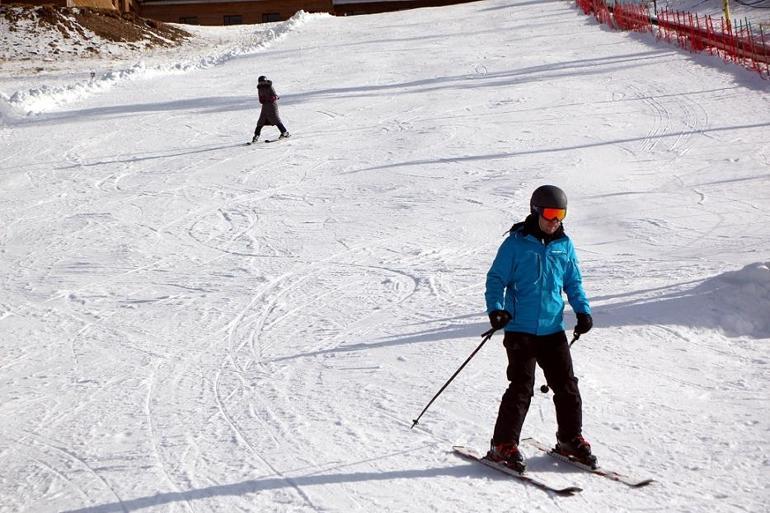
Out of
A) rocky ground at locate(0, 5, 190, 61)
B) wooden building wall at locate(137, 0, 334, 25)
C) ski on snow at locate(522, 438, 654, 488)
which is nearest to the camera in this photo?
ski on snow at locate(522, 438, 654, 488)

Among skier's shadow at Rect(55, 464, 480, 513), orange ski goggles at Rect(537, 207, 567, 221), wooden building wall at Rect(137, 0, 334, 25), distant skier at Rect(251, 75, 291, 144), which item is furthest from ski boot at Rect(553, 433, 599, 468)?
wooden building wall at Rect(137, 0, 334, 25)

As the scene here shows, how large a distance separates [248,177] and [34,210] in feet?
9.65

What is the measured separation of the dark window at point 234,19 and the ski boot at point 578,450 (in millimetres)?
43587

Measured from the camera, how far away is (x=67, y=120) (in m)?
19.1

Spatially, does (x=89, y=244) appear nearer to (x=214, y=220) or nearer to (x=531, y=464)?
(x=214, y=220)

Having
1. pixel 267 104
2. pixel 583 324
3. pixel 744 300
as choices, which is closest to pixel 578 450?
pixel 583 324

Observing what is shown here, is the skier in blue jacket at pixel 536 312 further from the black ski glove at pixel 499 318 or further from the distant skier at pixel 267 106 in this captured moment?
the distant skier at pixel 267 106

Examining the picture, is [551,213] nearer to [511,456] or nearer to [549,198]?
[549,198]

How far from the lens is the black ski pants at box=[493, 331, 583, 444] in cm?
504

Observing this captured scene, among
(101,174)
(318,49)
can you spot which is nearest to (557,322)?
(101,174)

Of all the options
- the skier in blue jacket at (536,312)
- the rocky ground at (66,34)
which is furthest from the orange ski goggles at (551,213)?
the rocky ground at (66,34)

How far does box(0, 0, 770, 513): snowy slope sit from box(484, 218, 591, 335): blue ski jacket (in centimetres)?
83

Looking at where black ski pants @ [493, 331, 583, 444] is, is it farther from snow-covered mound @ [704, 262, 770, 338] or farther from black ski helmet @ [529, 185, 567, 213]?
snow-covered mound @ [704, 262, 770, 338]

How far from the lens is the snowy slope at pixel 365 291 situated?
5.30m
